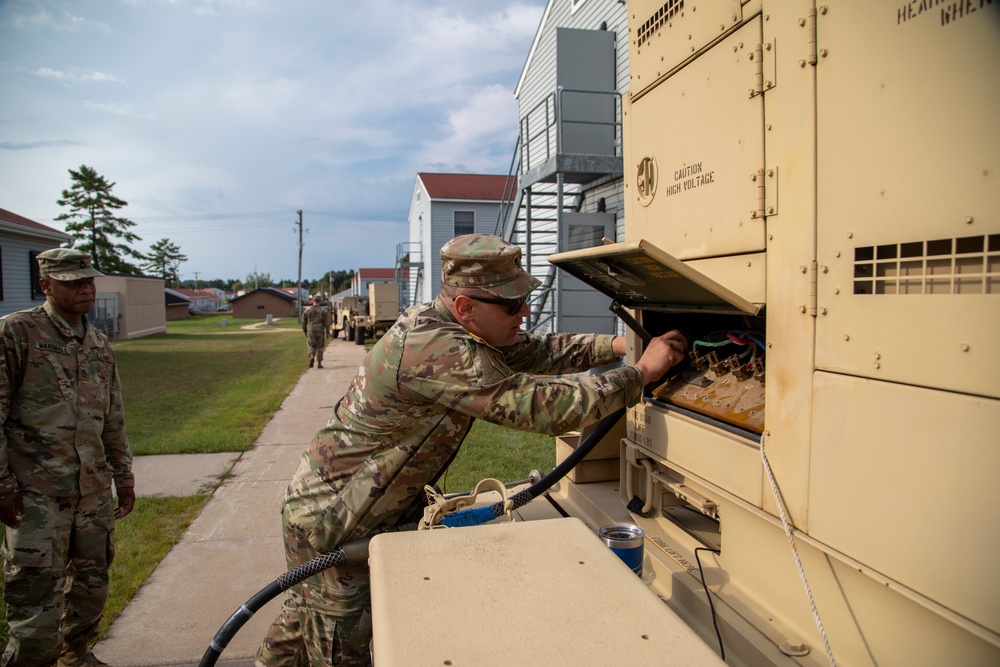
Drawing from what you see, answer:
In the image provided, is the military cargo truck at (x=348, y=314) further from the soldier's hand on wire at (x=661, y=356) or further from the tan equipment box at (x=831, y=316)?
the tan equipment box at (x=831, y=316)

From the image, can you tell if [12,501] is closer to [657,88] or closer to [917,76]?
[657,88]

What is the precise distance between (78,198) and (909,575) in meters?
47.5

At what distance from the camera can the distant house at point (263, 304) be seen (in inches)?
2685

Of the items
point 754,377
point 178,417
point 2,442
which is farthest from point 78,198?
point 754,377

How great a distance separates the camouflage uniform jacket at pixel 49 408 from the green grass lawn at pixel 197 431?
111cm

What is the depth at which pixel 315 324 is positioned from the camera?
16.2 metres

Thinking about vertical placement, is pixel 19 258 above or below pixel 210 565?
above

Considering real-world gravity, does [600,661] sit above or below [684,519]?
above

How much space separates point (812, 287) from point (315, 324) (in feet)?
51.0

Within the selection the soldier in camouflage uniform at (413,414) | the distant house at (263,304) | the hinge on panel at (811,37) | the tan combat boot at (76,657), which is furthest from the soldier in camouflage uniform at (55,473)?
the distant house at (263,304)

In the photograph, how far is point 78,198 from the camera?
131 ft

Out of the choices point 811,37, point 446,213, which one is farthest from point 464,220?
point 811,37

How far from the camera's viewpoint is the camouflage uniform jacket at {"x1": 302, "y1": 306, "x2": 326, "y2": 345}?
1608 centimetres

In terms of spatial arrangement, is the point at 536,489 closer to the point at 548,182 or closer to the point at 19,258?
the point at 548,182
